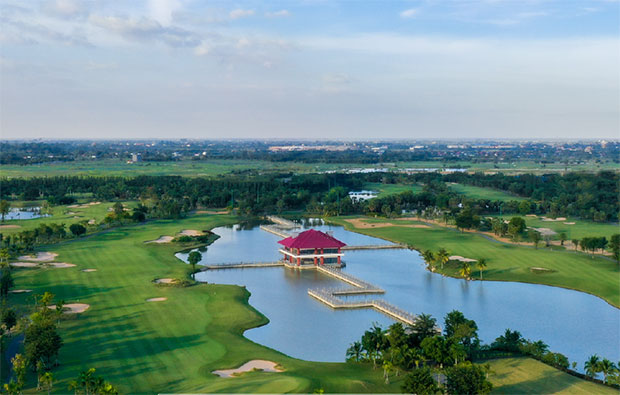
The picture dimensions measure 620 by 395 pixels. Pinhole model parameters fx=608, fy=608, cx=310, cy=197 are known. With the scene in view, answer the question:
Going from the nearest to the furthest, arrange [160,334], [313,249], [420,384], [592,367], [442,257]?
[420,384] → [592,367] → [160,334] → [442,257] → [313,249]

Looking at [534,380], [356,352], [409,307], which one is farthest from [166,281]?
[534,380]

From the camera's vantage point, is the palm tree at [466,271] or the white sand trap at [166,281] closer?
the white sand trap at [166,281]

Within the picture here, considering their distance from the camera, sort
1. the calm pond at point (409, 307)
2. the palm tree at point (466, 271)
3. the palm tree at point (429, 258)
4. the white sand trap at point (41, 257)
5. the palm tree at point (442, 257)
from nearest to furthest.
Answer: the calm pond at point (409, 307) < the palm tree at point (466, 271) < the palm tree at point (442, 257) < the palm tree at point (429, 258) < the white sand trap at point (41, 257)

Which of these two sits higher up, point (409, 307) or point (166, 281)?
point (166, 281)

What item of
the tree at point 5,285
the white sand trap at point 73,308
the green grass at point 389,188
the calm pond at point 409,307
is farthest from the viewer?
the green grass at point 389,188

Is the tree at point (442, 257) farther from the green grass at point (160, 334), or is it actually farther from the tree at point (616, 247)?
the green grass at point (160, 334)

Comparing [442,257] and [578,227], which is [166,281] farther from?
[578,227]

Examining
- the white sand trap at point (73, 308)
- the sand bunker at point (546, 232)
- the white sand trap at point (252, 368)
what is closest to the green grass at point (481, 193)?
the sand bunker at point (546, 232)
